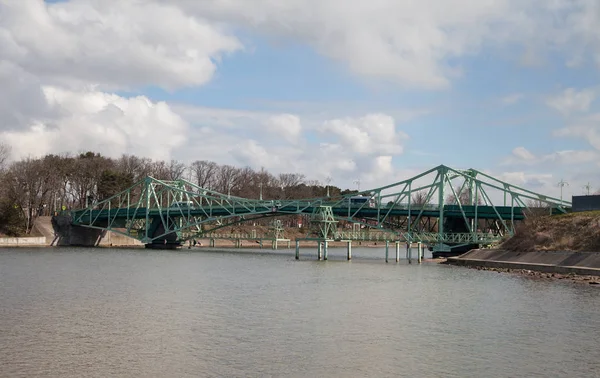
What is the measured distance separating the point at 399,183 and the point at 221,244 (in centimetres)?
5377

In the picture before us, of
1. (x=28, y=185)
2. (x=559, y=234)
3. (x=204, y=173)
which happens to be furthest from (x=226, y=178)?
(x=559, y=234)

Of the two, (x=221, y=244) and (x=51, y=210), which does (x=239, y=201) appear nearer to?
(x=221, y=244)

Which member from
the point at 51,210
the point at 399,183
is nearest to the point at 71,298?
the point at 399,183

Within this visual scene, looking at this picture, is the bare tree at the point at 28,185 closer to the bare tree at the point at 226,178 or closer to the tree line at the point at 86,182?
the tree line at the point at 86,182

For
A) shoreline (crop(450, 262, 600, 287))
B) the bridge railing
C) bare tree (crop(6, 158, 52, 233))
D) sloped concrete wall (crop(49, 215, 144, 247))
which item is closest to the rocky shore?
→ shoreline (crop(450, 262, 600, 287))

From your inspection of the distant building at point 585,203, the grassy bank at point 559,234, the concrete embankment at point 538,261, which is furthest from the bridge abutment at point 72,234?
the distant building at point 585,203

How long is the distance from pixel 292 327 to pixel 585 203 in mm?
60304

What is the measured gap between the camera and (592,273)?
5838 cm

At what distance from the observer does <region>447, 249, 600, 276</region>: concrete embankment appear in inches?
2412

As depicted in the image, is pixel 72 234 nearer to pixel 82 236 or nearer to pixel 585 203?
pixel 82 236

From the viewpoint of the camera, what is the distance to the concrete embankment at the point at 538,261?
201ft

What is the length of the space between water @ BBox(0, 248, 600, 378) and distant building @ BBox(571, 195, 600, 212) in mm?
30332

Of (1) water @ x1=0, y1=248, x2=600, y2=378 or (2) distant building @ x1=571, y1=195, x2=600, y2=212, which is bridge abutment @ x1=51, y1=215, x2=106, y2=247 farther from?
(2) distant building @ x1=571, y1=195, x2=600, y2=212

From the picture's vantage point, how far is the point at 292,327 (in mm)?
31609
